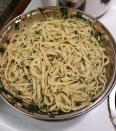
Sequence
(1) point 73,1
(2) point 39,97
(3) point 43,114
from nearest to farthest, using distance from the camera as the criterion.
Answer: (3) point 43,114 < (2) point 39,97 < (1) point 73,1

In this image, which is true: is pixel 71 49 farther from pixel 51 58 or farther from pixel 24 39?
pixel 24 39

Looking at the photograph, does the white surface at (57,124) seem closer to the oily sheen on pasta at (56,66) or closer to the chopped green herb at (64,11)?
the oily sheen on pasta at (56,66)

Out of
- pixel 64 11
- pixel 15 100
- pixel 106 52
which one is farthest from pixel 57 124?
pixel 64 11

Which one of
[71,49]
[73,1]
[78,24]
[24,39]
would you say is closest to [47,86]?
[71,49]

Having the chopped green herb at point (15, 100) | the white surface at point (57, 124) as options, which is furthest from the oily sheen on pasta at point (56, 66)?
the white surface at point (57, 124)

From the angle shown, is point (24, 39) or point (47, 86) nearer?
point (47, 86)

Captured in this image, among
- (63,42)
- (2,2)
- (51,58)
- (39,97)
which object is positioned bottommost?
(39,97)

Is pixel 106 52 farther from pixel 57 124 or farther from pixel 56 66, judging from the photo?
pixel 57 124

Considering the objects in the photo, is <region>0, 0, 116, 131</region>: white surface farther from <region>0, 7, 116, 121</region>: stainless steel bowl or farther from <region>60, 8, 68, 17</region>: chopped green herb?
<region>60, 8, 68, 17</region>: chopped green herb
